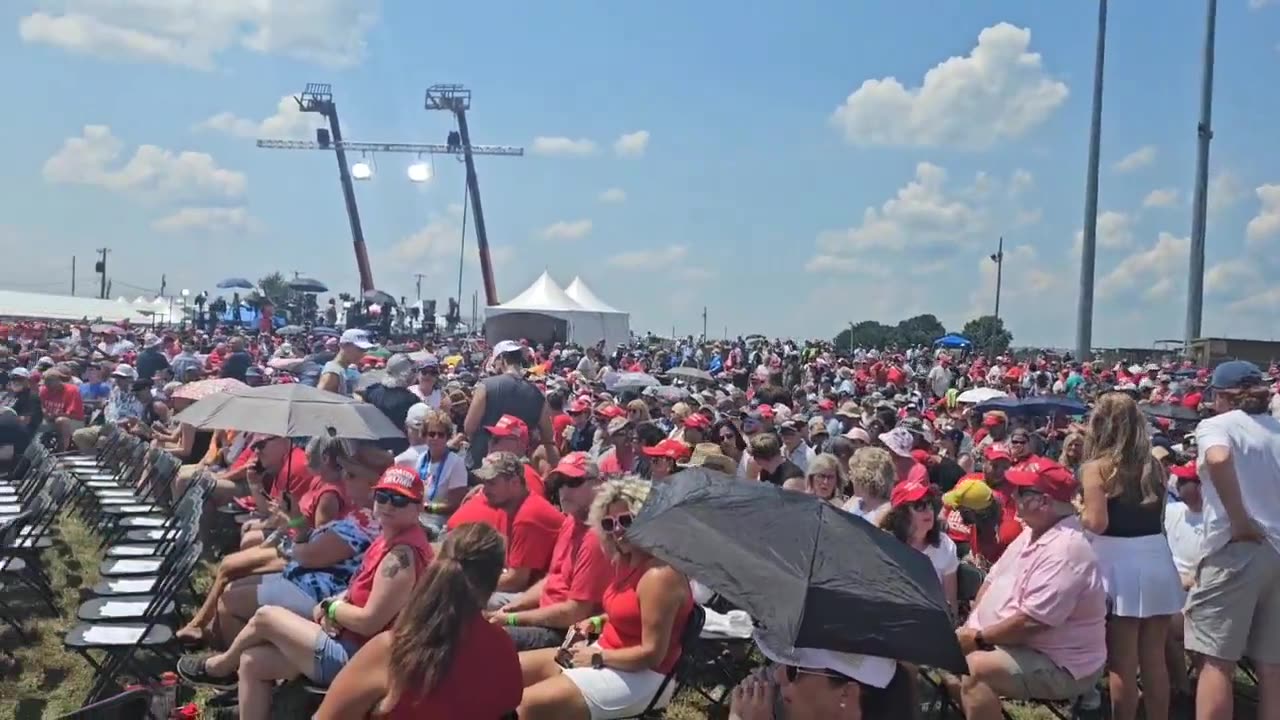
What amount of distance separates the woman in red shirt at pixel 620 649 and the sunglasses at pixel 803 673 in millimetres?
1483

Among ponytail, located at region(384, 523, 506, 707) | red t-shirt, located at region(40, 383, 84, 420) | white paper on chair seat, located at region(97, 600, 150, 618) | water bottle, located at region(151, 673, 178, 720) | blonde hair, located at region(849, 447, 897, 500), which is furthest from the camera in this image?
red t-shirt, located at region(40, 383, 84, 420)

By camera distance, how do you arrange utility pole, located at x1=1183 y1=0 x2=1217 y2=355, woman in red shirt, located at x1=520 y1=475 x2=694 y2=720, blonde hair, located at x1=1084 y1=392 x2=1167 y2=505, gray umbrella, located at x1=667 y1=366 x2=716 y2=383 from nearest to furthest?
woman in red shirt, located at x1=520 y1=475 x2=694 y2=720 < blonde hair, located at x1=1084 y1=392 x2=1167 y2=505 < gray umbrella, located at x1=667 y1=366 x2=716 y2=383 < utility pole, located at x1=1183 y1=0 x2=1217 y2=355

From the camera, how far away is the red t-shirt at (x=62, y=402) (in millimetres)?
12891

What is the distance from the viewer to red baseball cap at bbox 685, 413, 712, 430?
877cm

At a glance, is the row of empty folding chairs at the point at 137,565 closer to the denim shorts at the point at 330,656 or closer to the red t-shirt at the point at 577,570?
→ the denim shorts at the point at 330,656

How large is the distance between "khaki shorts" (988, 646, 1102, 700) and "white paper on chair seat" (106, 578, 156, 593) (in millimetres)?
4434

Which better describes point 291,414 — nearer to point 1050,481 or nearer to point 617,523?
point 617,523

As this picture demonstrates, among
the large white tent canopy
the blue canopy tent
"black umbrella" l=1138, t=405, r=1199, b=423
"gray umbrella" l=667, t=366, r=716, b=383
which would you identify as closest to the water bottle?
"black umbrella" l=1138, t=405, r=1199, b=423

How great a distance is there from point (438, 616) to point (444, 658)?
0.13 m

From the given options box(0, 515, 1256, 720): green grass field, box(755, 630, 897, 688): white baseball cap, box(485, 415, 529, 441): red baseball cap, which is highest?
box(485, 415, 529, 441): red baseball cap

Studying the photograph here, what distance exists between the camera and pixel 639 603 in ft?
14.0

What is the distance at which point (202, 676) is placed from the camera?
4891 mm

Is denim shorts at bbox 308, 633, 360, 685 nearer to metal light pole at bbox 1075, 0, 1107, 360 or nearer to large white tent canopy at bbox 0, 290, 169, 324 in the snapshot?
metal light pole at bbox 1075, 0, 1107, 360

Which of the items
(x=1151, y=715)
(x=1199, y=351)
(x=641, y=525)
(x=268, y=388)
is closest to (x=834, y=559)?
(x=641, y=525)
